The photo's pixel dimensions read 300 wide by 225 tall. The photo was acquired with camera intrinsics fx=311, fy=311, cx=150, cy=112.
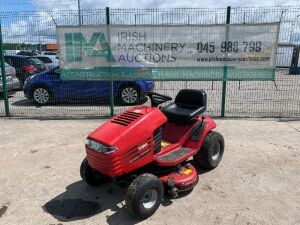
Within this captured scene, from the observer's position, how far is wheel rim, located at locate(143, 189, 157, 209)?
3.51 metres

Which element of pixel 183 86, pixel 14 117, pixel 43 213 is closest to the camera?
pixel 43 213

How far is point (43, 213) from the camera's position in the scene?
11.8 feet

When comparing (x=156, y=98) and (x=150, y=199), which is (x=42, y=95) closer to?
(x=156, y=98)

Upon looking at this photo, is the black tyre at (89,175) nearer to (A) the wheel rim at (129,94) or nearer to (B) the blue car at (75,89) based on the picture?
(B) the blue car at (75,89)

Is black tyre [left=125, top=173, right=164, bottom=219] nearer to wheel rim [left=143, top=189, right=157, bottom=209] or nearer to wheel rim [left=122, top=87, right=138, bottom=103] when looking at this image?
wheel rim [left=143, top=189, right=157, bottom=209]

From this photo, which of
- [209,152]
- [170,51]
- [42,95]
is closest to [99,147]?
[209,152]

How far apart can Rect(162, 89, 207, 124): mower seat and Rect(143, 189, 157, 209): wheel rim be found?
46.2 inches

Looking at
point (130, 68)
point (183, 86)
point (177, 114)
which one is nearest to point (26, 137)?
point (130, 68)

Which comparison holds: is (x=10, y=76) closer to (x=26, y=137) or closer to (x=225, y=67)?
(x=26, y=137)

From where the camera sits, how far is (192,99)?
15.1 feet

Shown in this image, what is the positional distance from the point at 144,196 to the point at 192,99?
1.78 metres

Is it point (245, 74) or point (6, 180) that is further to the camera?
point (245, 74)

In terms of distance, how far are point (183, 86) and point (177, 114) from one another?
431 cm

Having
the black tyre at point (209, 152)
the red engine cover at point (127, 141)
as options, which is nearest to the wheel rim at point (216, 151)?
the black tyre at point (209, 152)
